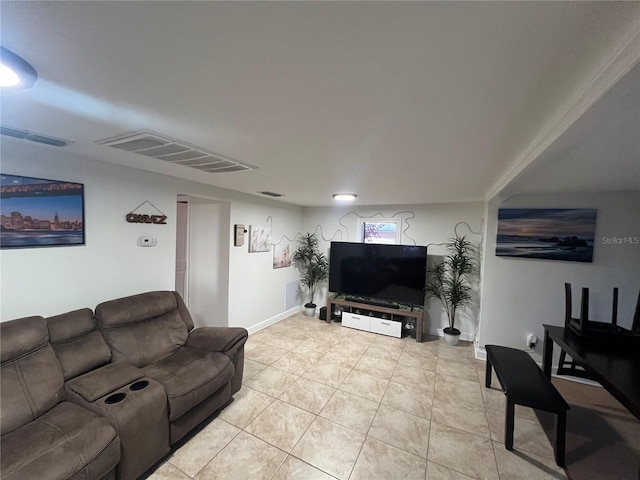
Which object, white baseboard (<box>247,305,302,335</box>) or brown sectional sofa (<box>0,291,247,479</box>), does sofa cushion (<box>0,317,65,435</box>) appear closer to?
brown sectional sofa (<box>0,291,247,479</box>)

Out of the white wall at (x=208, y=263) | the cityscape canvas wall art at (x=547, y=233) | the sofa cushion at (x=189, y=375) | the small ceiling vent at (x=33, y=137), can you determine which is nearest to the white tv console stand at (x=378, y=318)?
the cityscape canvas wall art at (x=547, y=233)

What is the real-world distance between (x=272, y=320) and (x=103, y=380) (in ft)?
9.40

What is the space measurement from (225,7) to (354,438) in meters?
2.69

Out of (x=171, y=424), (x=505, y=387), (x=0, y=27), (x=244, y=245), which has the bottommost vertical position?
(x=171, y=424)

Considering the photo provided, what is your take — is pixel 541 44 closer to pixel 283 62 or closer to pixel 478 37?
pixel 478 37

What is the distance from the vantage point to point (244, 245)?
3887 millimetres

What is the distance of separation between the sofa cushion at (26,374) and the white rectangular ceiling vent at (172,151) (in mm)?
1374

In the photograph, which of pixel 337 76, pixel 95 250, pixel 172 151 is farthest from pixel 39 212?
pixel 337 76

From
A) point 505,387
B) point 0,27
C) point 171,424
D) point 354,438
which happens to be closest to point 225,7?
point 0,27

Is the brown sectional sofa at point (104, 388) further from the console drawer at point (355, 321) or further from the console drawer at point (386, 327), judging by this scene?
the console drawer at point (386, 327)

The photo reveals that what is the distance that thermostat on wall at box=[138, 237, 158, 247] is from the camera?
2.59 m

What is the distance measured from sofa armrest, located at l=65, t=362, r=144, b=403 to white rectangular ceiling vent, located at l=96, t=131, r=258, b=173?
1.66 metres

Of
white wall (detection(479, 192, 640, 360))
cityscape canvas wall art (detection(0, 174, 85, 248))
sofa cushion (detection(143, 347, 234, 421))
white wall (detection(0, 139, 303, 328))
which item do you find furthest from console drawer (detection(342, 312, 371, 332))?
cityscape canvas wall art (detection(0, 174, 85, 248))

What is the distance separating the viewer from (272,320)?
452cm
